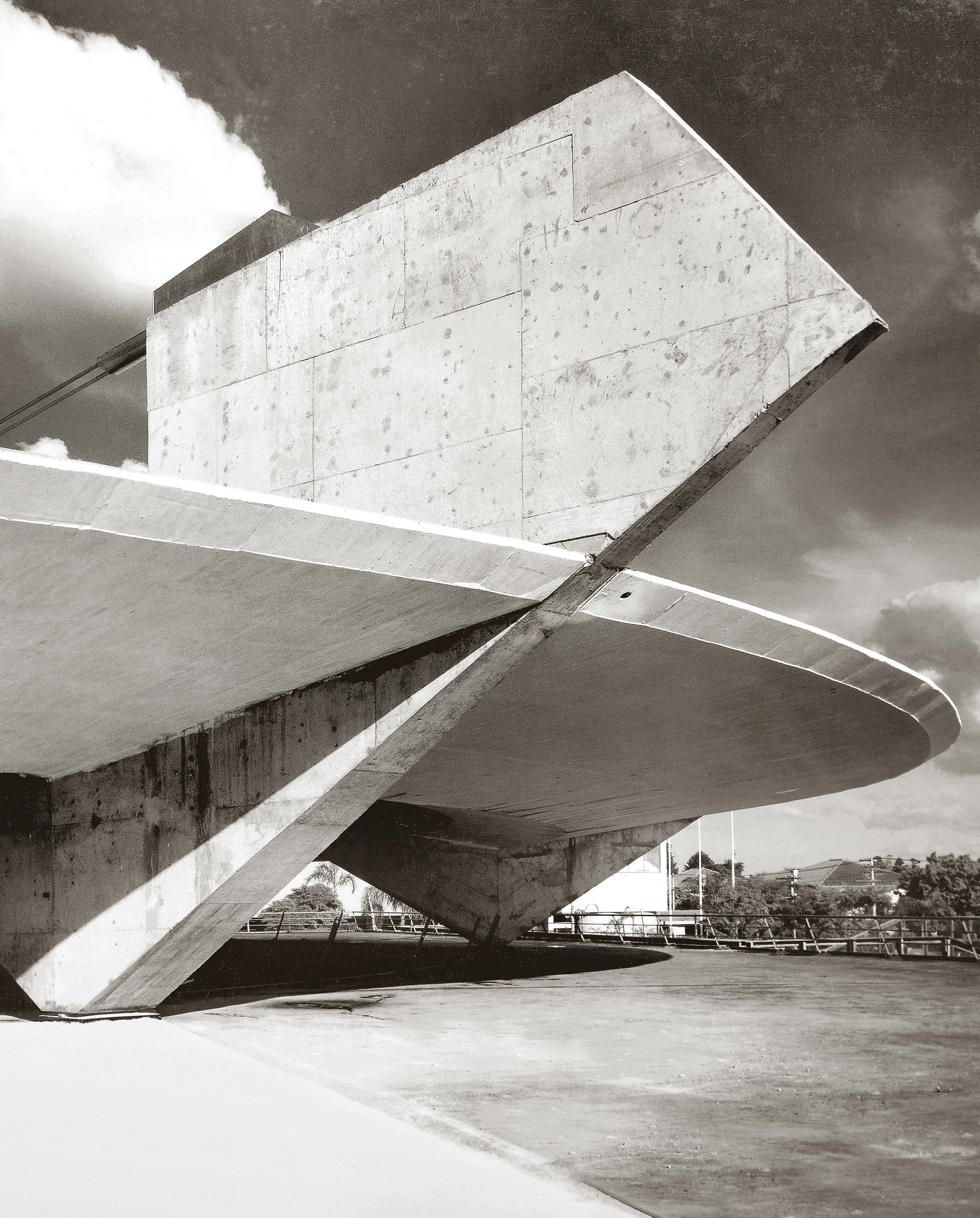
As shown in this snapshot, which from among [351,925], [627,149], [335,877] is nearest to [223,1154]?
[627,149]

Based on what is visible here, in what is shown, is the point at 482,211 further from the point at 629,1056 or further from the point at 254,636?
the point at 629,1056

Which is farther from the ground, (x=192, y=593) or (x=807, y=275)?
(x=807, y=275)

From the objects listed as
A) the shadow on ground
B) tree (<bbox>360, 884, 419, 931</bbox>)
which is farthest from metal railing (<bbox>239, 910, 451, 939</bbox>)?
tree (<bbox>360, 884, 419, 931</bbox>)

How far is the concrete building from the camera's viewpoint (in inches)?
364

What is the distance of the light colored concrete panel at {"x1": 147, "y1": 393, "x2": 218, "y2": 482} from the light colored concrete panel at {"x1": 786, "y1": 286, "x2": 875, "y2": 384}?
6.75 metres

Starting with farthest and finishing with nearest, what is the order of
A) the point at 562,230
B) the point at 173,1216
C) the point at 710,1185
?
1. the point at 562,230
2. the point at 710,1185
3. the point at 173,1216

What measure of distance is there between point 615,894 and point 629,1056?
46551 mm

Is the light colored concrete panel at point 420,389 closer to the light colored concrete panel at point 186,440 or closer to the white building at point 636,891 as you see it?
the light colored concrete panel at point 186,440

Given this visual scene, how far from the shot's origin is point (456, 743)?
54.1 feet

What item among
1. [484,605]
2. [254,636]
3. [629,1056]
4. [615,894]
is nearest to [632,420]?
[484,605]

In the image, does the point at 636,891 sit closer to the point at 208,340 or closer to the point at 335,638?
the point at 208,340

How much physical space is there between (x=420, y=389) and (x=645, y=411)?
8.33 feet

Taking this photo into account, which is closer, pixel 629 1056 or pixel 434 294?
pixel 629 1056

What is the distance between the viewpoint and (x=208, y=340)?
13945mm
